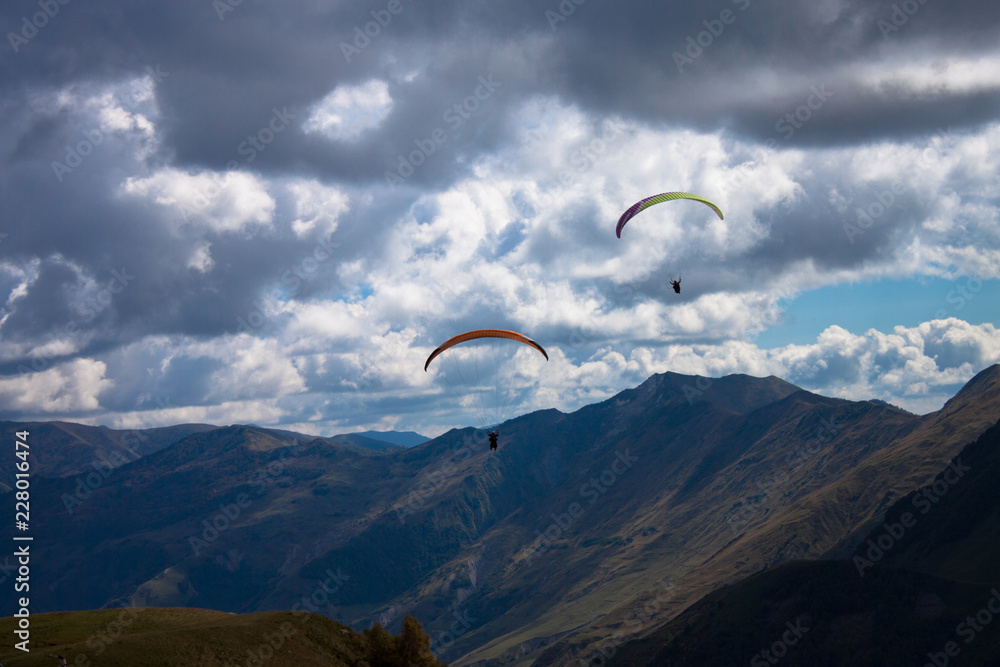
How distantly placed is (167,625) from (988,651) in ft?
560

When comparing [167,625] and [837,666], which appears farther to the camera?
[837,666]

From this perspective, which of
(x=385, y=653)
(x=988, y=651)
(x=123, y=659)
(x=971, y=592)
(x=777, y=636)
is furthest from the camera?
(x=777, y=636)

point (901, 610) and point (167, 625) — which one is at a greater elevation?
point (167, 625)

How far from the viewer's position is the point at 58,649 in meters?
75.2

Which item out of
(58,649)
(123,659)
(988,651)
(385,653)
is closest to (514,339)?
(385,653)

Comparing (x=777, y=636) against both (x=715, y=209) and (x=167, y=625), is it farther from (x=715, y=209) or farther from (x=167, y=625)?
(x=167, y=625)

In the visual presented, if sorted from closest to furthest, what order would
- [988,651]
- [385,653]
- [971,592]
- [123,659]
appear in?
[123,659]
[385,653]
[988,651]
[971,592]

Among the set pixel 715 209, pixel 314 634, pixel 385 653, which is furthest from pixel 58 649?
pixel 715 209

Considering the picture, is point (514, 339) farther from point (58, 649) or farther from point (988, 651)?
point (988, 651)

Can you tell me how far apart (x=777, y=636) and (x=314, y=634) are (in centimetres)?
14659

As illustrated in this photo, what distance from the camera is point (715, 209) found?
92.6 meters

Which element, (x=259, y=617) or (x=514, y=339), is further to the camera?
(x=259, y=617)

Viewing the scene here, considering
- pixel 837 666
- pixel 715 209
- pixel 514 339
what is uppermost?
pixel 715 209

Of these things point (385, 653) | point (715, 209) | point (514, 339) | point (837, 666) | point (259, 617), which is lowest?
point (837, 666)
